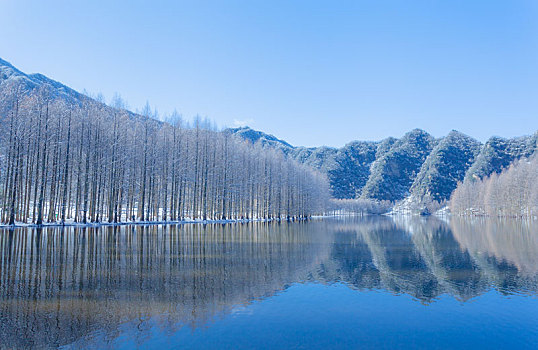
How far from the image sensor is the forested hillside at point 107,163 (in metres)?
31.7

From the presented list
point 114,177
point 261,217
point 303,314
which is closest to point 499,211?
point 261,217

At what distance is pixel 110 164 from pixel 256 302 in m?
36.5

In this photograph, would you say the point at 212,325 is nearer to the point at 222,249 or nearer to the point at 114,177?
the point at 222,249

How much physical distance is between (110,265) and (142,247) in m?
5.93

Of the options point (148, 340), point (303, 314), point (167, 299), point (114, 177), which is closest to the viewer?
point (148, 340)

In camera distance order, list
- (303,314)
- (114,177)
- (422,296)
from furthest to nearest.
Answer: (114,177)
(422,296)
(303,314)

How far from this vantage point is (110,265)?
13.5 metres

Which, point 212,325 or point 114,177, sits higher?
point 114,177

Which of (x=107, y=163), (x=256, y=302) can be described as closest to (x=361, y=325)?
(x=256, y=302)

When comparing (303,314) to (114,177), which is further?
(114,177)

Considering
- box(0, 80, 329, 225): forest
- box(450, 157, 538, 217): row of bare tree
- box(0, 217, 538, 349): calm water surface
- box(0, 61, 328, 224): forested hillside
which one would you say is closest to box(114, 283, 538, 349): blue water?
box(0, 217, 538, 349): calm water surface

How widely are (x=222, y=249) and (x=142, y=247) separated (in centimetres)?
478

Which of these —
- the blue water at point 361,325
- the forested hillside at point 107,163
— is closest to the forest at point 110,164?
the forested hillside at point 107,163

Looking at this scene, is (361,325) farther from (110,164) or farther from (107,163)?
(107,163)
